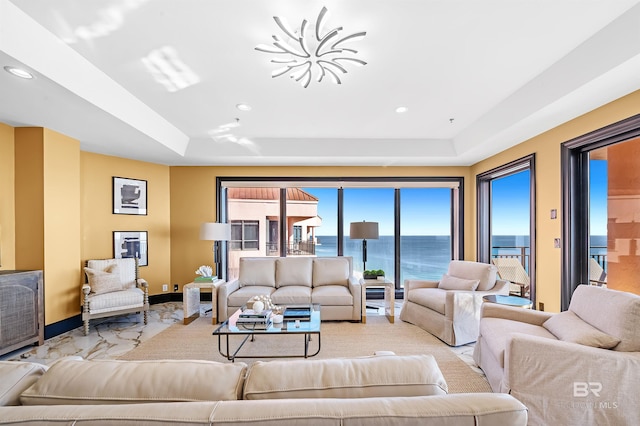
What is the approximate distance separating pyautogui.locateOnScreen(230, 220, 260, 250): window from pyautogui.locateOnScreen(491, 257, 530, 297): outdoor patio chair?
4.27 meters

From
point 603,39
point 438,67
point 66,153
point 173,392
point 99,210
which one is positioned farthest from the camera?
point 99,210

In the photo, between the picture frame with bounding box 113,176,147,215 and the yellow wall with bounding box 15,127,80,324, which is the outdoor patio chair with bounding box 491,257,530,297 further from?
the yellow wall with bounding box 15,127,80,324

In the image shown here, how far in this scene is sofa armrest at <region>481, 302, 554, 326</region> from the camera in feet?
8.47

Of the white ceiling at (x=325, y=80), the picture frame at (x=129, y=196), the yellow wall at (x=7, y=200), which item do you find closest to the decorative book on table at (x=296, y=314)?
the white ceiling at (x=325, y=80)

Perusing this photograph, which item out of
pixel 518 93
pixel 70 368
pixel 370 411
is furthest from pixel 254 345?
pixel 518 93

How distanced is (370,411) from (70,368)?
3.32 feet

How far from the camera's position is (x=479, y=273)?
3859mm

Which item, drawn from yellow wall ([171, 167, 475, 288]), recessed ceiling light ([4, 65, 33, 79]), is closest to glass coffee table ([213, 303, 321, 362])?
recessed ceiling light ([4, 65, 33, 79])

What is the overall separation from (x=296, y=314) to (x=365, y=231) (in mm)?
1932

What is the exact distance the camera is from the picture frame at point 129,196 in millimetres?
4880

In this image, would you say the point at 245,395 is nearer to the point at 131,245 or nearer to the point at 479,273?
the point at 479,273

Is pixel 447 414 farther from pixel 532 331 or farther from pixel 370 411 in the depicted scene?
pixel 532 331

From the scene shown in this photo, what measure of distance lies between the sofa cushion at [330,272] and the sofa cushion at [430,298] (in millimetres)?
1007

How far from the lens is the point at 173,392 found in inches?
37.7
